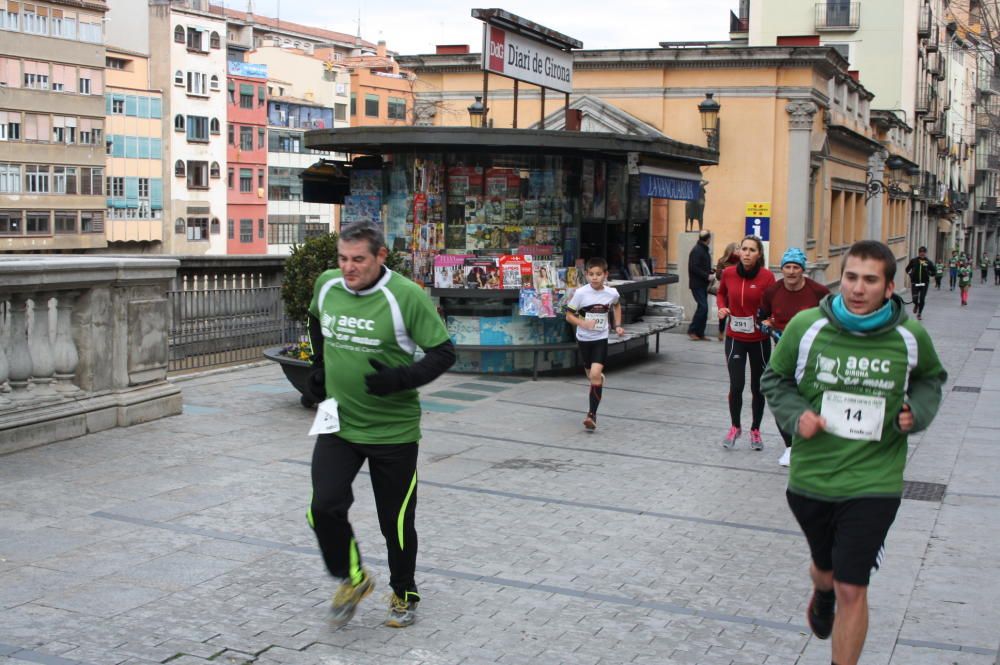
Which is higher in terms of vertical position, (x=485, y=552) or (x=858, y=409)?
(x=858, y=409)

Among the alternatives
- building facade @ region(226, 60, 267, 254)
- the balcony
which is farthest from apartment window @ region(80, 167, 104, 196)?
the balcony

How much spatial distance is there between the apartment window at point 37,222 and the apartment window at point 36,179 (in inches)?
52.6

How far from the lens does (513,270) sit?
1409 cm

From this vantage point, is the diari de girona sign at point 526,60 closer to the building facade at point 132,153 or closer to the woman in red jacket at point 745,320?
the woman in red jacket at point 745,320

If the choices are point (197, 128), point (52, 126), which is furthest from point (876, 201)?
point (197, 128)

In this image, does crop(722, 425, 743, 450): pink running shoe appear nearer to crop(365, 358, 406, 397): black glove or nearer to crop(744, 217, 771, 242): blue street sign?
crop(365, 358, 406, 397): black glove

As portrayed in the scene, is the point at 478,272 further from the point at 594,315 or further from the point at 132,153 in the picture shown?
the point at 132,153

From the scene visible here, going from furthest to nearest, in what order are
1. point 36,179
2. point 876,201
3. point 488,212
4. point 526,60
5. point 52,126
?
point 52,126, point 36,179, point 876,201, point 526,60, point 488,212

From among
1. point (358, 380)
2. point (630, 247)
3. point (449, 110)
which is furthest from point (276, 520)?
point (449, 110)

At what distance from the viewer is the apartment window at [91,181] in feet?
249

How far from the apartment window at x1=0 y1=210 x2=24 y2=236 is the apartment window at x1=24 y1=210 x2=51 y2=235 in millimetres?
460

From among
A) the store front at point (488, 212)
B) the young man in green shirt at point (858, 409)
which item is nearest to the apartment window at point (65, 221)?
the store front at point (488, 212)

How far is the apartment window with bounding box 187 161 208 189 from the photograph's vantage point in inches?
3376

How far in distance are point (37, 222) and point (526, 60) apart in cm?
6455
